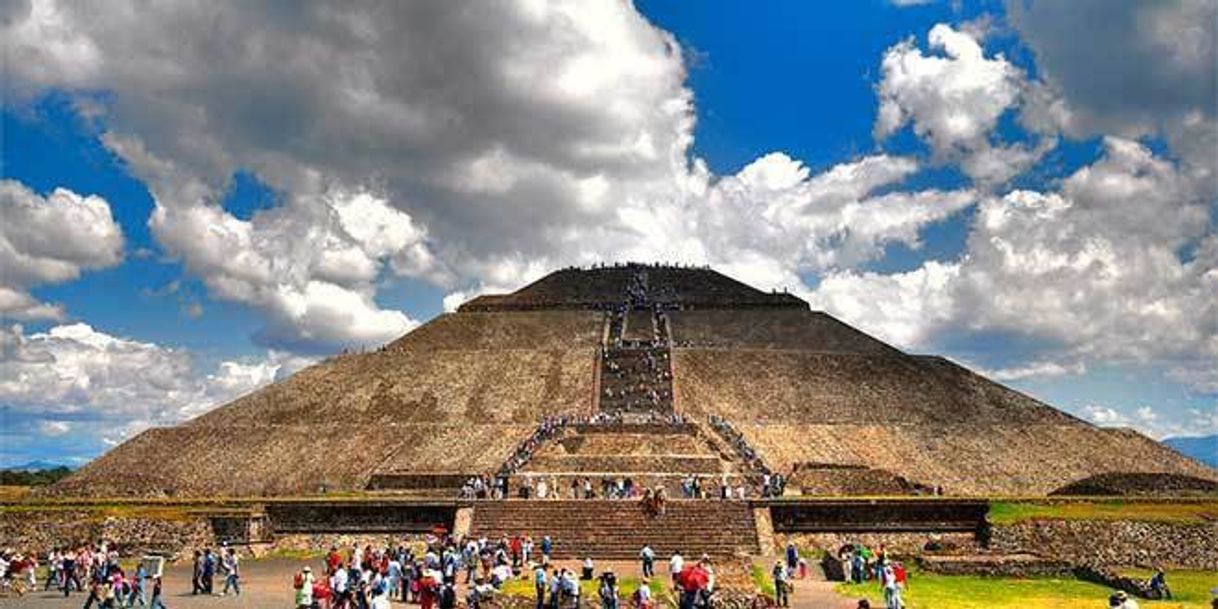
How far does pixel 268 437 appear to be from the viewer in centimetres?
5569

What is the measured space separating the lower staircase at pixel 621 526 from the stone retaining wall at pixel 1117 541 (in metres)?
8.71

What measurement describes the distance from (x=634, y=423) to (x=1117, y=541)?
81.8 ft

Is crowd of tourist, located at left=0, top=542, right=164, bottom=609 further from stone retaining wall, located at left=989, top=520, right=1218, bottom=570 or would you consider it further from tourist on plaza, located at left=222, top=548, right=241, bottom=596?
stone retaining wall, located at left=989, top=520, right=1218, bottom=570

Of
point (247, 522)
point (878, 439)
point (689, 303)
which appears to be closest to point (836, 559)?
point (247, 522)

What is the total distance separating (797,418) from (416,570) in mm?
35995

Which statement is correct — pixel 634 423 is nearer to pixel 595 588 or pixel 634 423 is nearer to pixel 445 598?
pixel 595 588

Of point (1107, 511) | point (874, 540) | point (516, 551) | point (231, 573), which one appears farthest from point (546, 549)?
point (1107, 511)

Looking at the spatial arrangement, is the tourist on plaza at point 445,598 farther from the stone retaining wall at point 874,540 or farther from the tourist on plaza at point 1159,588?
the tourist on plaza at point 1159,588

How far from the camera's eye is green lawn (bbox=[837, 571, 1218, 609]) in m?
22.9

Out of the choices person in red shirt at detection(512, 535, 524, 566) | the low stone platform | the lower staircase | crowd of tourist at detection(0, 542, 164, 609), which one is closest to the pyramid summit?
the lower staircase

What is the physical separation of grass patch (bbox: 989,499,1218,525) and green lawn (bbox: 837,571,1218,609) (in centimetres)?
451

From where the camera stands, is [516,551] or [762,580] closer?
[762,580]

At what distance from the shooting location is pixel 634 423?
5259 centimetres

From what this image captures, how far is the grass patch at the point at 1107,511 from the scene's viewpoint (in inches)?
1337
